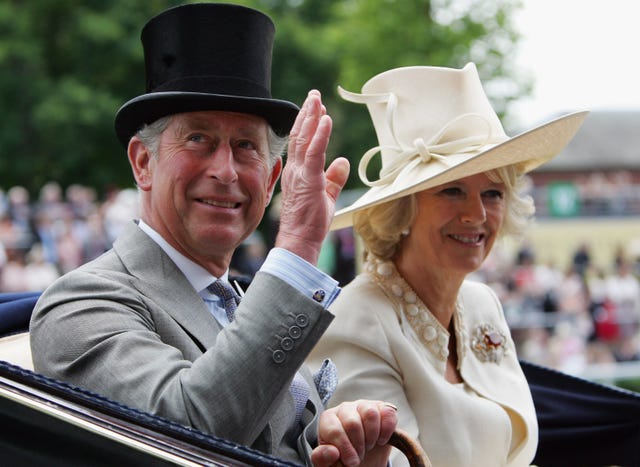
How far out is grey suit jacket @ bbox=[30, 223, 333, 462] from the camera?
1.71 m

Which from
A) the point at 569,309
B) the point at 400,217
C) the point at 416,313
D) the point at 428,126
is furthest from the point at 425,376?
the point at 569,309

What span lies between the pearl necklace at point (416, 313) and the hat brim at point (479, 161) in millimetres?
230

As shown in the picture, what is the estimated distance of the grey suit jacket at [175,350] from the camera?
1710 mm

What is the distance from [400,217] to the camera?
3.32 m

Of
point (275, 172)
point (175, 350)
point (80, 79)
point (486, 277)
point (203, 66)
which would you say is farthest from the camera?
point (80, 79)

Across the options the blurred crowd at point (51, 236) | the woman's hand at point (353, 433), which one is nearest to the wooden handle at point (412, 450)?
the woman's hand at point (353, 433)

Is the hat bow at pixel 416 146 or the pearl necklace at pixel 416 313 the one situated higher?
the hat bow at pixel 416 146

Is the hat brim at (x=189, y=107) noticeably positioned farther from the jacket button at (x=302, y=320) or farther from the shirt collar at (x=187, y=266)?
the jacket button at (x=302, y=320)

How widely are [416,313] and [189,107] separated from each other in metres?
1.33

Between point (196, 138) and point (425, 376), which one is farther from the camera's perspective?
point (425, 376)

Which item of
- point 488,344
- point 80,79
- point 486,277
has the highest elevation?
point 488,344

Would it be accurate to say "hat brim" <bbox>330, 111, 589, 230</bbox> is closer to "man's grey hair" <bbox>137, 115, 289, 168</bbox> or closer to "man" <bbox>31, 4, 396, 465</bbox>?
"man" <bbox>31, 4, 396, 465</bbox>

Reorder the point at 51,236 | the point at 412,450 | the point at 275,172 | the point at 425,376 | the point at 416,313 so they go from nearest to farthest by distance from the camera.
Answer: the point at 412,450 < the point at 275,172 < the point at 425,376 < the point at 416,313 < the point at 51,236

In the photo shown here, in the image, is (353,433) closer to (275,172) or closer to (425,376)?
(275,172)
